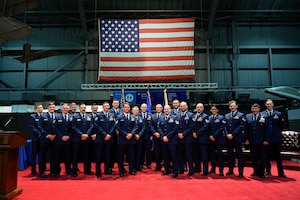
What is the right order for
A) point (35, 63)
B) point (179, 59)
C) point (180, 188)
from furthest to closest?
point (35, 63), point (179, 59), point (180, 188)

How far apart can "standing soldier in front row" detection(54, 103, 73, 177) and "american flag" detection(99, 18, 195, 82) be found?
218 inches

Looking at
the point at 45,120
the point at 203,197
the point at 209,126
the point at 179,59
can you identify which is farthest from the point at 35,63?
the point at 203,197

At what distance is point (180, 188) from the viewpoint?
3816 millimetres

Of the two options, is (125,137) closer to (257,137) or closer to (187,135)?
(187,135)

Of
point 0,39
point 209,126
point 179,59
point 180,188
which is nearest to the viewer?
point 180,188

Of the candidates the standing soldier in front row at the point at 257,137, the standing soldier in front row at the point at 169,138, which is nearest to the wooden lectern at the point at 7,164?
the standing soldier in front row at the point at 169,138

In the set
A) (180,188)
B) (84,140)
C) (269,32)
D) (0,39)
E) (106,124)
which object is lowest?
(180,188)

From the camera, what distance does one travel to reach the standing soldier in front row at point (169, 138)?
15.7ft

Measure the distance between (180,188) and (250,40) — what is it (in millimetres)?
10886

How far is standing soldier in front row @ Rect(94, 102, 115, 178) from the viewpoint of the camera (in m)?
4.83

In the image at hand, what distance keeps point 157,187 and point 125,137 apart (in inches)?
51.6

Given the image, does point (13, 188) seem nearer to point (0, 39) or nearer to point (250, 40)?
point (0, 39)

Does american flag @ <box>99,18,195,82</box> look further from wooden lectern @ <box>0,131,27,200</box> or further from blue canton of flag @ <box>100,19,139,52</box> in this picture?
wooden lectern @ <box>0,131,27,200</box>

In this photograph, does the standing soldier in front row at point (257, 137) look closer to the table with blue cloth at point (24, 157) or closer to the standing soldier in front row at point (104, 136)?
the standing soldier in front row at point (104, 136)
